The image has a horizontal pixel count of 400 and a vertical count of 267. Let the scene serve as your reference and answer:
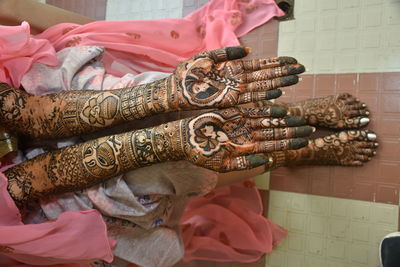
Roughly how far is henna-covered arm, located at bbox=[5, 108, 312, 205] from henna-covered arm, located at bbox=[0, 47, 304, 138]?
0.13ft

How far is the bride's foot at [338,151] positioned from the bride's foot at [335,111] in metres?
0.03

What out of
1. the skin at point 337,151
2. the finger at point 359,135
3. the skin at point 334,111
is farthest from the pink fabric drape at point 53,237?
the finger at point 359,135

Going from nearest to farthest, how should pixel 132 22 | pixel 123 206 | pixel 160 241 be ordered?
pixel 123 206, pixel 160 241, pixel 132 22

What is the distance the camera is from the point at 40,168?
2.70 feet

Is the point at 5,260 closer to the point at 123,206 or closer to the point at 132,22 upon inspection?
the point at 123,206

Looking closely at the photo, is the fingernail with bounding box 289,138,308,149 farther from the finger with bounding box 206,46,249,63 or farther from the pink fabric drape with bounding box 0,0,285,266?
the pink fabric drape with bounding box 0,0,285,266

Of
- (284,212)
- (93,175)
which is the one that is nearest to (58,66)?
(93,175)

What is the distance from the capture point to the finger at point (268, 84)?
694 millimetres

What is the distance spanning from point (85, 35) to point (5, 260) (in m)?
0.61

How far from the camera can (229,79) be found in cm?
70

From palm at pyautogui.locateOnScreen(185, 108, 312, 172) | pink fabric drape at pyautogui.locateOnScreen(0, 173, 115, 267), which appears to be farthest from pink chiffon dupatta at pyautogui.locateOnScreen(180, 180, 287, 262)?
palm at pyautogui.locateOnScreen(185, 108, 312, 172)

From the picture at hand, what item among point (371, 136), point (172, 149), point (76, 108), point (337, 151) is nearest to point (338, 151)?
point (337, 151)

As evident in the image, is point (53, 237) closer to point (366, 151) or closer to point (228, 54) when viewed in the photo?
point (228, 54)

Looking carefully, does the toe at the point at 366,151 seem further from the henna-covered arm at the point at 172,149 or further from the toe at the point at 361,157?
the henna-covered arm at the point at 172,149
